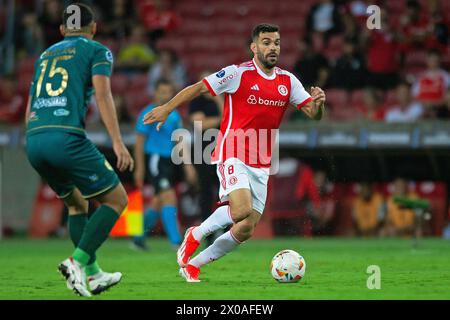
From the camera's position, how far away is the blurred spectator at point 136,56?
20547mm

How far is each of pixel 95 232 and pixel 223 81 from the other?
7.07ft

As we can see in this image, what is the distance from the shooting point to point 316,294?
7930 mm

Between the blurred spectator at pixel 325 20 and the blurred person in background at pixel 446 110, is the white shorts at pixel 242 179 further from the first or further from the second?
the blurred spectator at pixel 325 20

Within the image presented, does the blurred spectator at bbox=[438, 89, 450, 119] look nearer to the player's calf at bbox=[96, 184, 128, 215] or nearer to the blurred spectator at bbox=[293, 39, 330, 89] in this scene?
the blurred spectator at bbox=[293, 39, 330, 89]

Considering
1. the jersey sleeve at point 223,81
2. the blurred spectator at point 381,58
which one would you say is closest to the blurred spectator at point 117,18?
the blurred spectator at point 381,58

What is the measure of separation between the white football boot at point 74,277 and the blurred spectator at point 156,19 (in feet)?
46.1

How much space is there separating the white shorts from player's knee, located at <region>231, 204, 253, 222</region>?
18 centimetres

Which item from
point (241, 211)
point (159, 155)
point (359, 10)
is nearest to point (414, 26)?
point (359, 10)

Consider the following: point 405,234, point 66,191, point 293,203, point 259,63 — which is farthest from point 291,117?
point 66,191

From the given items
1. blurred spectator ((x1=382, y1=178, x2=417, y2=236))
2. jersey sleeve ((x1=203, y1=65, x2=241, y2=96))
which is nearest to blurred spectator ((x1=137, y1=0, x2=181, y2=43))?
blurred spectator ((x1=382, y1=178, x2=417, y2=236))

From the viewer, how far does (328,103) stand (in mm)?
18312

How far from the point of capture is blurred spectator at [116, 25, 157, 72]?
20547mm

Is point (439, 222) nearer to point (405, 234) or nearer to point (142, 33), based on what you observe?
point (405, 234)

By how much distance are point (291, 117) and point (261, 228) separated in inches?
80.4
